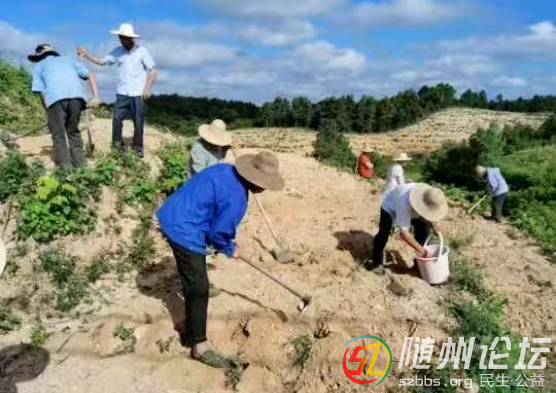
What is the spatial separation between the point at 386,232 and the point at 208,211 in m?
2.25

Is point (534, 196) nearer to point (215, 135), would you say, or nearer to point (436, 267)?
point (436, 267)

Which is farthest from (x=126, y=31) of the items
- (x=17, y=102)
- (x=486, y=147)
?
(x=486, y=147)

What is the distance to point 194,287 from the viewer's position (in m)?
3.98

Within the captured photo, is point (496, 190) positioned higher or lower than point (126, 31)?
lower

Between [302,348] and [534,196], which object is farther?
[534,196]

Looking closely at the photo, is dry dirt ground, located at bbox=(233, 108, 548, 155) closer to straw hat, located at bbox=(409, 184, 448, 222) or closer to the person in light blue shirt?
the person in light blue shirt

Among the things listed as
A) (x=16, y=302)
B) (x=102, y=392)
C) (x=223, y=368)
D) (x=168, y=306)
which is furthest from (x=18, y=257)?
(x=223, y=368)

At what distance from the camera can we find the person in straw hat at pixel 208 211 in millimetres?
3734

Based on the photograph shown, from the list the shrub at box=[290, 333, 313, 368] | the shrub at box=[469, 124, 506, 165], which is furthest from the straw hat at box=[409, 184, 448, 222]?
the shrub at box=[469, 124, 506, 165]

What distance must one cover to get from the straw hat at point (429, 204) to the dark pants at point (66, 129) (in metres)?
3.68

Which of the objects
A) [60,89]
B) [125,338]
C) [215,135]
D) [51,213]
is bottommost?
[125,338]

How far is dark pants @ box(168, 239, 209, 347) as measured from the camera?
3.91 m

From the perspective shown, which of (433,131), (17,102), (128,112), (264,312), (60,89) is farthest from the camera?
(433,131)

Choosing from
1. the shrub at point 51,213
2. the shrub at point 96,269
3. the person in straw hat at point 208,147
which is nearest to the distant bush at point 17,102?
the shrub at point 51,213
